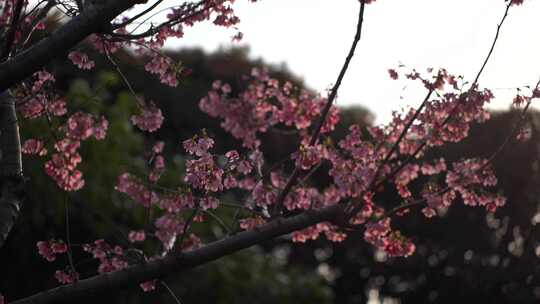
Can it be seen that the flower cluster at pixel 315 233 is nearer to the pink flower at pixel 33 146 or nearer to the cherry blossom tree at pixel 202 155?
the cherry blossom tree at pixel 202 155

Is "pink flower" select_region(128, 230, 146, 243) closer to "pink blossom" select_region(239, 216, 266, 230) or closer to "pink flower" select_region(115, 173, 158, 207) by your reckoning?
"pink flower" select_region(115, 173, 158, 207)

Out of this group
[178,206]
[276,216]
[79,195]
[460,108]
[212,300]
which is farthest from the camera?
[212,300]

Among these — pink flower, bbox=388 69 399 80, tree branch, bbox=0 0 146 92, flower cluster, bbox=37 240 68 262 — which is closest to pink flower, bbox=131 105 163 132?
flower cluster, bbox=37 240 68 262

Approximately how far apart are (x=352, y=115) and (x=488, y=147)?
454 cm

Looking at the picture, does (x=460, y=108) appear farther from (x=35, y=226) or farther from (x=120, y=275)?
(x=35, y=226)

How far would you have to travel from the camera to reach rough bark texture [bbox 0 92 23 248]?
4.18 metres

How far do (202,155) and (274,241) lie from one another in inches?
221

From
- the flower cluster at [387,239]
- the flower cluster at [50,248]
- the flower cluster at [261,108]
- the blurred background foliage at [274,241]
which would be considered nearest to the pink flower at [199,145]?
the blurred background foliage at [274,241]

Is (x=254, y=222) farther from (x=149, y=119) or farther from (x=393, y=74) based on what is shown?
(x=393, y=74)

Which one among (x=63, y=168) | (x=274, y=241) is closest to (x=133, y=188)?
(x=63, y=168)

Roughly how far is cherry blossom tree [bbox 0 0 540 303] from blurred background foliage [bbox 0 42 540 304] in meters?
Result: 0.28

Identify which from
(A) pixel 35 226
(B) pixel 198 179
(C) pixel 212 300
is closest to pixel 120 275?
(B) pixel 198 179

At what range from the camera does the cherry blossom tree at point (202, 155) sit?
3975mm

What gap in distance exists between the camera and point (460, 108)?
5344 millimetres
